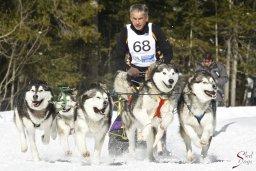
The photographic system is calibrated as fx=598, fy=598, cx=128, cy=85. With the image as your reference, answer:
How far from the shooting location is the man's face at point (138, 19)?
664 centimetres

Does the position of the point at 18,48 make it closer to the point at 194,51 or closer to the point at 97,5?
the point at 97,5

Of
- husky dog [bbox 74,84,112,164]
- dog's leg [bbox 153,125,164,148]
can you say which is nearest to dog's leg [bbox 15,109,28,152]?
husky dog [bbox 74,84,112,164]

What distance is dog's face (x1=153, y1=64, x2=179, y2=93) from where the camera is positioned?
21.0 ft

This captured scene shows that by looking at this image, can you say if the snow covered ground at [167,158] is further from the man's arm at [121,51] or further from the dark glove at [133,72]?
the man's arm at [121,51]

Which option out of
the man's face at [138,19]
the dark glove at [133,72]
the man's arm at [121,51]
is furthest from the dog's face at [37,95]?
the man's face at [138,19]

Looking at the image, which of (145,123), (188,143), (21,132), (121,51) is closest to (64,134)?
(21,132)

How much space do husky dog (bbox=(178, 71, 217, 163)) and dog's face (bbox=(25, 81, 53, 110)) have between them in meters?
1.60

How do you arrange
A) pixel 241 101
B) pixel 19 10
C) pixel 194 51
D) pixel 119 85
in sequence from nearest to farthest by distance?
pixel 119 85 < pixel 19 10 < pixel 194 51 < pixel 241 101

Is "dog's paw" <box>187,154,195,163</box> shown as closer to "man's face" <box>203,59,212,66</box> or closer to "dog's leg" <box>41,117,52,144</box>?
"dog's leg" <box>41,117,52,144</box>

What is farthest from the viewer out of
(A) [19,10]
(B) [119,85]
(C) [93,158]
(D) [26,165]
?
(A) [19,10]

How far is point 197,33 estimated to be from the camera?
2145 cm

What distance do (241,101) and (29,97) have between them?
745 inches

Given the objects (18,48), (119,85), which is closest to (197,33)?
(18,48)

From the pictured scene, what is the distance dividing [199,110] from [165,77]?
504 mm
